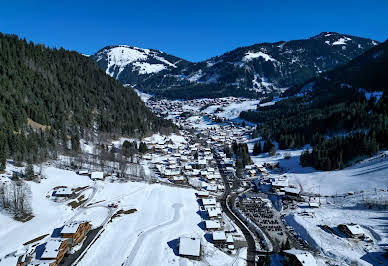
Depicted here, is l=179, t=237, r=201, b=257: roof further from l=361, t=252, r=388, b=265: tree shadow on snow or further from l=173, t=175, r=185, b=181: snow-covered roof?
l=173, t=175, r=185, b=181: snow-covered roof

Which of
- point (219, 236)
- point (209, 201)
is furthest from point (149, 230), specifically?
point (209, 201)

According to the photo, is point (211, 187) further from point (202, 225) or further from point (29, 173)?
point (29, 173)

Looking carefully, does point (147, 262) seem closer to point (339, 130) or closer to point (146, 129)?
point (146, 129)

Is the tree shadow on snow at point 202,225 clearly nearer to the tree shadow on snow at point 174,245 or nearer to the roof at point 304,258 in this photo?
the tree shadow on snow at point 174,245

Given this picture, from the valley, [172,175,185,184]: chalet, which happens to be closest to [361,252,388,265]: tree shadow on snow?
the valley

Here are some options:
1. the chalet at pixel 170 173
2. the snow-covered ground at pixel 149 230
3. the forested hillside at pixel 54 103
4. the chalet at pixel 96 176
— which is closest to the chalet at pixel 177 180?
the chalet at pixel 170 173
